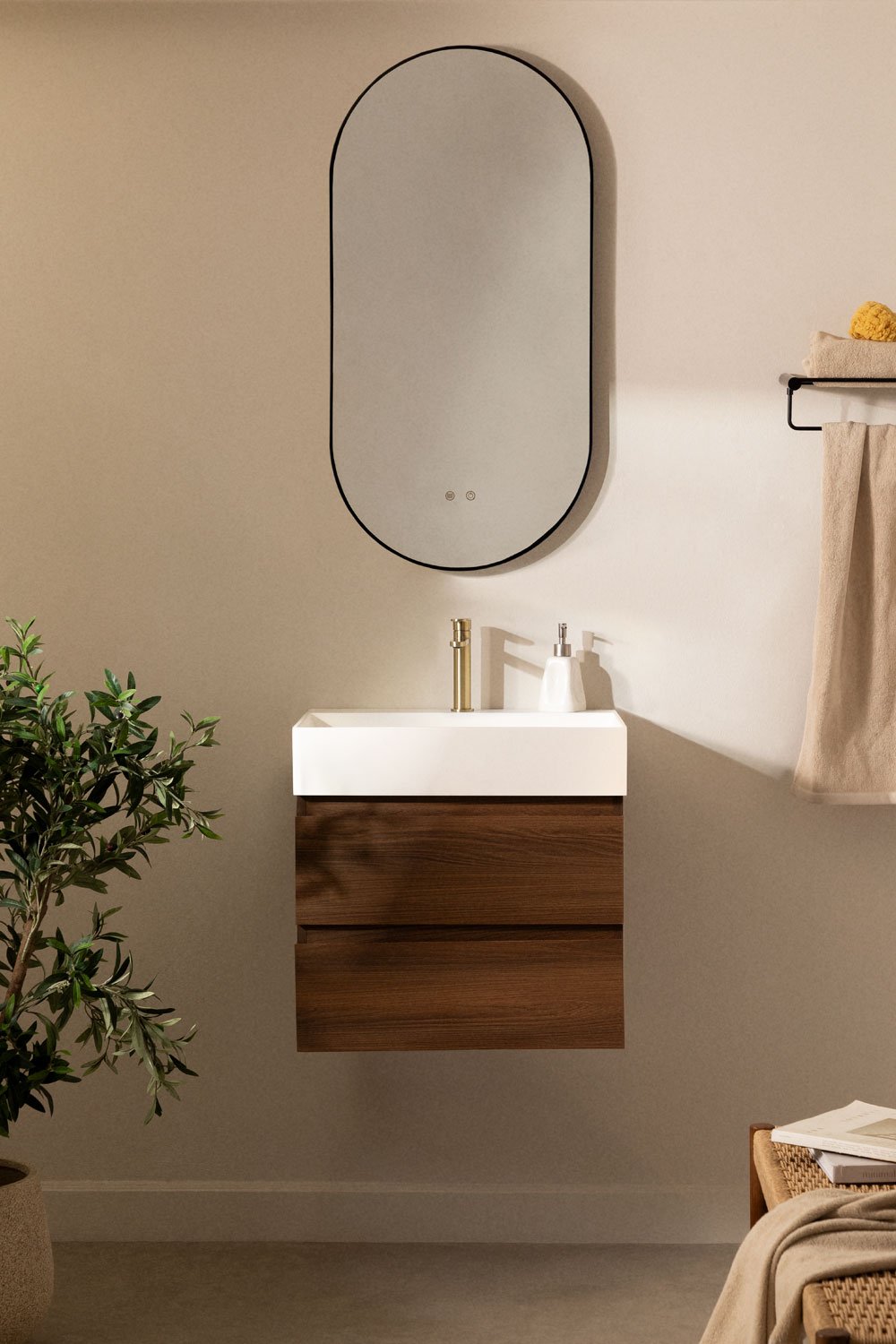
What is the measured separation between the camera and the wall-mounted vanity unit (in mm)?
2154

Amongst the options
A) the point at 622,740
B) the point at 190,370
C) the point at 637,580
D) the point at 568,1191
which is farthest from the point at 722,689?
the point at 190,370

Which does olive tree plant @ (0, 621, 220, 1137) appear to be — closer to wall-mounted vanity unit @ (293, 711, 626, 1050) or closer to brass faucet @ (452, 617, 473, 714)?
wall-mounted vanity unit @ (293, 711, 626, 1050)

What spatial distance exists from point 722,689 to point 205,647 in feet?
3.44

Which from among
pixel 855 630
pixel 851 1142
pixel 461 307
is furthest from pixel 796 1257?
pixel 461 307

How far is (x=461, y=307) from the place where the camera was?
253cm

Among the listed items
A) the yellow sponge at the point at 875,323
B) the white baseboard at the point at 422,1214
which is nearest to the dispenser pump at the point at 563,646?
the yellow sponge at the point at 875,323

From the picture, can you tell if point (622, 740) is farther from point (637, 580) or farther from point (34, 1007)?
point (34, 1007)

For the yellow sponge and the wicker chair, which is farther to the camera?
the yellow sponge

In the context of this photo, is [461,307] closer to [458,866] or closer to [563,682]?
[563,682]

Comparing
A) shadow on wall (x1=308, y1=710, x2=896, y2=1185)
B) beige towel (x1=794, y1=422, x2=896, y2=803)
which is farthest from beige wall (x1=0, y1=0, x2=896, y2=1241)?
beige towel (x1=794, y1=422, x2=896, y2=803)

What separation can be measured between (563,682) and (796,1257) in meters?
1.20

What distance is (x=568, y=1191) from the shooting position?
8.41 ft

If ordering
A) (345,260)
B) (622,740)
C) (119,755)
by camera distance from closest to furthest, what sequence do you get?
(119,755) < (622,740) < (345,260)

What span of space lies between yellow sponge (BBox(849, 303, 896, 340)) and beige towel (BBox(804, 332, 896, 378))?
1 centimetres
